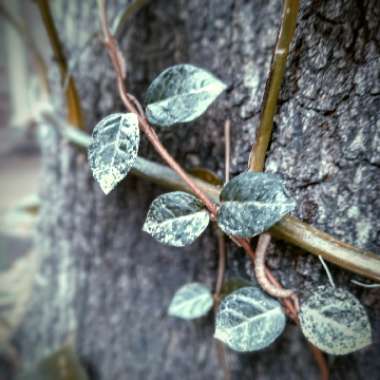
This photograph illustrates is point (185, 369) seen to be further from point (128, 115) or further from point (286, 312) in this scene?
point (128, 115)

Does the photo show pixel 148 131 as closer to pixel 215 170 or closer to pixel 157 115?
pixel 157 115

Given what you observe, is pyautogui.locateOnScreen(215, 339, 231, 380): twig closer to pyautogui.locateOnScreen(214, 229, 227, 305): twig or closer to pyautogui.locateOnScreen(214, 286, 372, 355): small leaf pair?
pyautogui.locateOnScreen(214, 229, 227, 305): twig

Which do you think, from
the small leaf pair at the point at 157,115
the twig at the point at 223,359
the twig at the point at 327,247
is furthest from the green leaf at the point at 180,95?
the twig at the point at 223,359

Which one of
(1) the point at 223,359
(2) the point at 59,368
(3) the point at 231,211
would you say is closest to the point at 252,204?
(3) the point at 231,211

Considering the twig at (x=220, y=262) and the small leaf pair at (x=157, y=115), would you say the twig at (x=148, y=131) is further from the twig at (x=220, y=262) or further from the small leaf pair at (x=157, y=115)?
the twig at (x=220, y=262)

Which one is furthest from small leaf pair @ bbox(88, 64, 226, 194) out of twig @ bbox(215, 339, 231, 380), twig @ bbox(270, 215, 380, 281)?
twig @ bbox(215, 339, 231, 380)

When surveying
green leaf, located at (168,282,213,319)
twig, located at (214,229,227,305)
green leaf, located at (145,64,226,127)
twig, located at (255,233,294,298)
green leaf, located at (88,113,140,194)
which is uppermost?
green leaf, located at (145,64,226,127)
